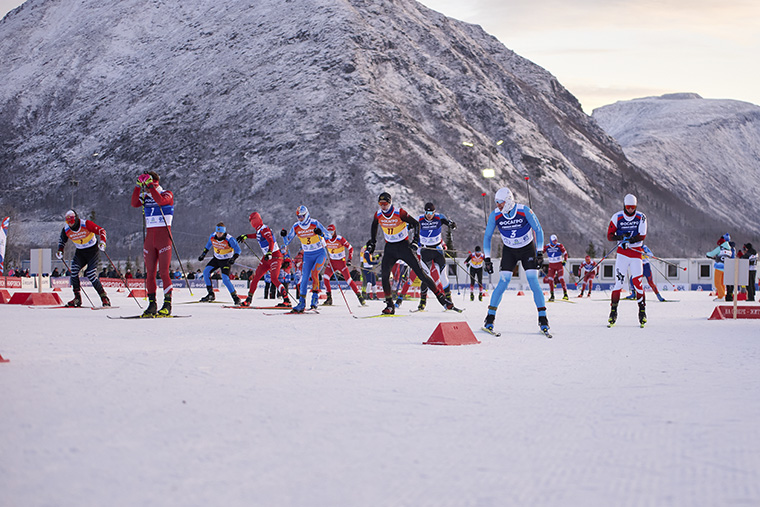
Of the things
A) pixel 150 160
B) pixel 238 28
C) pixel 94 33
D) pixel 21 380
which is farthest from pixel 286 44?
pixel 21 380

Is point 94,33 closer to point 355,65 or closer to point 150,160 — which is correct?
point 150,160

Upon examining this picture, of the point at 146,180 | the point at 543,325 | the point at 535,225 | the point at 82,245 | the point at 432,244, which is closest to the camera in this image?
the point at 543,325

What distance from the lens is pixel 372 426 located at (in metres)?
4.27

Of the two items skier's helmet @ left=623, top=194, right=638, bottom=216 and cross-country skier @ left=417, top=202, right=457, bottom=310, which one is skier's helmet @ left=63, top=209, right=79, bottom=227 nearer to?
cross-country skier @ left=417, top=202, right=457, bottom=310

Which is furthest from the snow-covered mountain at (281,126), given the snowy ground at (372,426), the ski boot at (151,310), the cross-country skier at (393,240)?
the snowy ground at (372,426)

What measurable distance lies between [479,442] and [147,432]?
1.64 meters

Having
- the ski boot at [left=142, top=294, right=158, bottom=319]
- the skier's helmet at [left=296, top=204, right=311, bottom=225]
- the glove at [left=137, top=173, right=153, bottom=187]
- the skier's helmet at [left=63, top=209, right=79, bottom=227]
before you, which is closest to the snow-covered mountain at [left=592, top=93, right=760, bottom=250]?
the skier's helmet at [left=296, top=204, right=311, bottom=225]

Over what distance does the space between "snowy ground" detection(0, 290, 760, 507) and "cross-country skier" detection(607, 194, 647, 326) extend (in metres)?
3.94

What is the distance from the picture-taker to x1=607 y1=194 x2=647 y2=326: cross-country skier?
12164mm

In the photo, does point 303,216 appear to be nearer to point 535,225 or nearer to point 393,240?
point 393,240

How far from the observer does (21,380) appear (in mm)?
5434

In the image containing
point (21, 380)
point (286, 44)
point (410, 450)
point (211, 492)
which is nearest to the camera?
point (211, 492)

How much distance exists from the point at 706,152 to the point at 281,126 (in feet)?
250

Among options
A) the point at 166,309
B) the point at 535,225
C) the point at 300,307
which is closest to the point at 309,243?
the point at 300,307
